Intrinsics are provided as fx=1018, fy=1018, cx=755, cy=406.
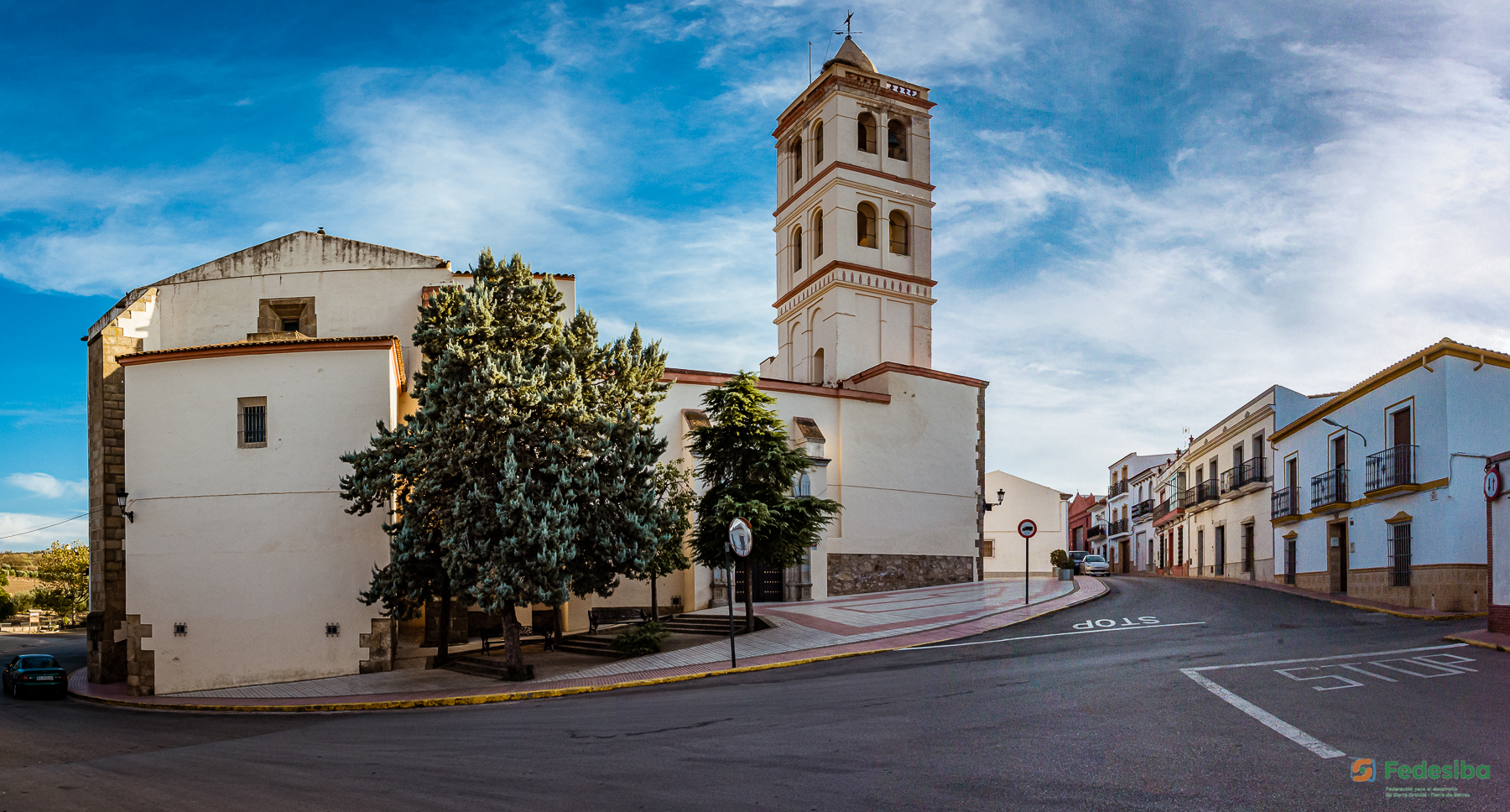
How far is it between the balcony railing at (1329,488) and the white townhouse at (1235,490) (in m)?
4.99

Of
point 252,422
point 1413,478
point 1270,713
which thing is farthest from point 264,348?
point 1413,478

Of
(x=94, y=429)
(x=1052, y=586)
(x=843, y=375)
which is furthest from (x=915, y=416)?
(x=94, y=429)

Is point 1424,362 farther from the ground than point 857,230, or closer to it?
closer to it

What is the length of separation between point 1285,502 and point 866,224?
17541 mm

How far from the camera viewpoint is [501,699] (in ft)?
53.8

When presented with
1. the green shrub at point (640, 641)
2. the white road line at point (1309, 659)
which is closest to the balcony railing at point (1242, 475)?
the white road line at point (1309, 659)

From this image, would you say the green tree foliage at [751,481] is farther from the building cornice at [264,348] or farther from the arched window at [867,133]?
the arched window at [867,133]

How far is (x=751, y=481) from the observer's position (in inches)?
864

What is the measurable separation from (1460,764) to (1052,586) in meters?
23.4

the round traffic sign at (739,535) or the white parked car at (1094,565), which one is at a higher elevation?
the round traffic sign at (739,535)

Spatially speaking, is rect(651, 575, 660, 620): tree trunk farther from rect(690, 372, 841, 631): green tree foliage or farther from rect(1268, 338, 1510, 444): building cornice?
rect(1268, 338, 1510, 444): building cornice

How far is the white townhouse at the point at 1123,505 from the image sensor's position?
64.5m

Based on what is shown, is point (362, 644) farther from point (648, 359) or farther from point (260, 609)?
point (648, 359)

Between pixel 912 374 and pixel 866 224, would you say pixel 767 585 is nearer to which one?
pixel 912 374
